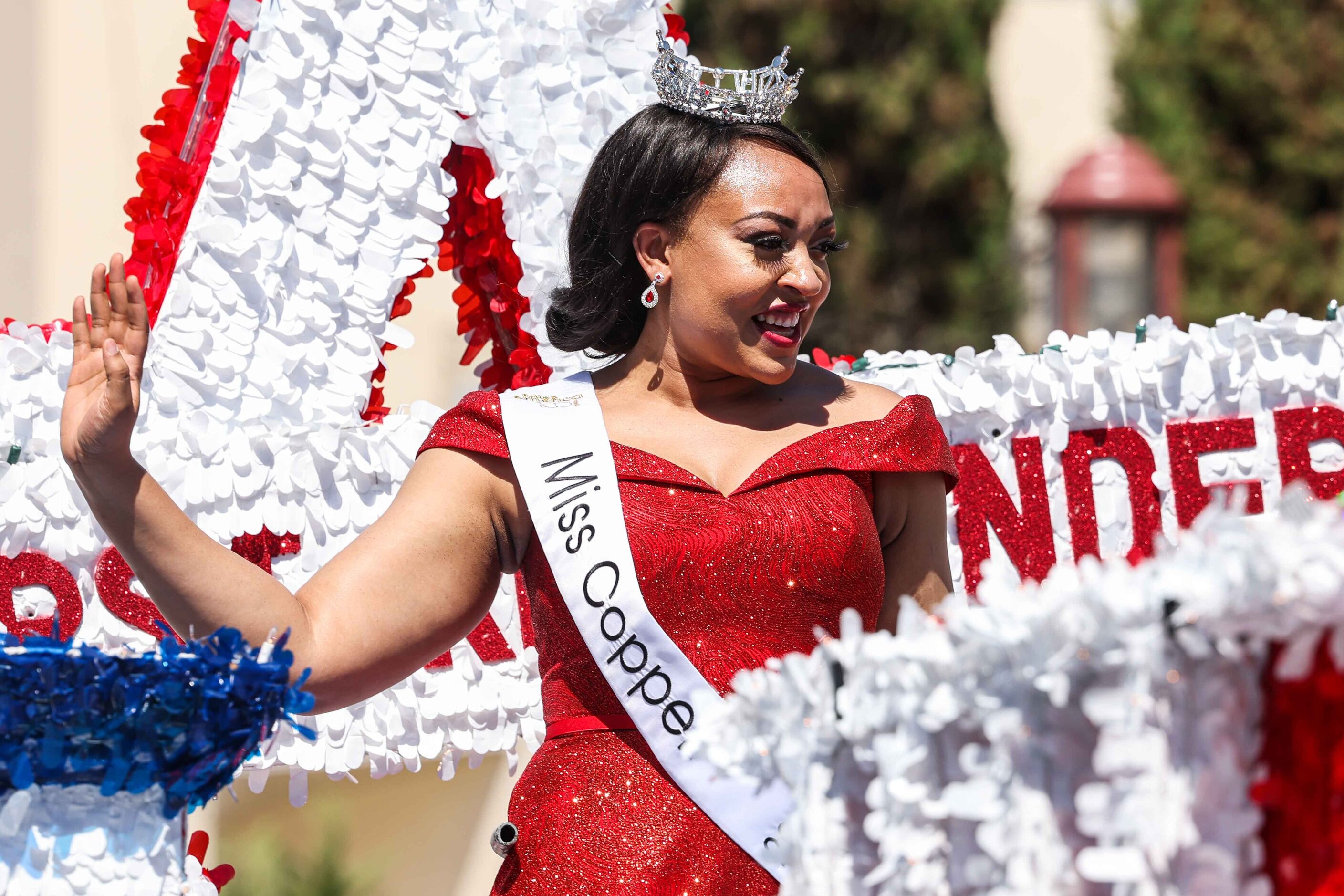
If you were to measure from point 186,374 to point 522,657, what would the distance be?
2.15 ft

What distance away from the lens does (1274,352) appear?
8.27 ft

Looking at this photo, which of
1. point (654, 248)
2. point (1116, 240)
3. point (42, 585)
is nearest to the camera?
point (654, 248)

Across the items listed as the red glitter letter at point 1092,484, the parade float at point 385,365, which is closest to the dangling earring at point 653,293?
the parade float at point 385,365

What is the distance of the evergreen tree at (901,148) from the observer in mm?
9242

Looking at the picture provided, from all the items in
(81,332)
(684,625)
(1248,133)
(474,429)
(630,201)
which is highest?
(1248,133)

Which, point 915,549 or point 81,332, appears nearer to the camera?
point 81,332

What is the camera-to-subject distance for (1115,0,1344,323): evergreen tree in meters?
10.5

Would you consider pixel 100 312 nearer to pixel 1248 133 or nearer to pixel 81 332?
pixel 81 332

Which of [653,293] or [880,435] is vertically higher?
[653,293]

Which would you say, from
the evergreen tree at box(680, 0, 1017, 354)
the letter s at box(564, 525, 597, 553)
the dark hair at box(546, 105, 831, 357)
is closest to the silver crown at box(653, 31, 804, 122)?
the dark hair at box(546, 105, 831, 357)

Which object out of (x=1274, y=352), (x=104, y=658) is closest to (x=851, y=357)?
(x=1274, y=352)

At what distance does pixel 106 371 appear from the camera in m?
1.54

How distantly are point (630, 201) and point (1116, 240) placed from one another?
29.8 ft

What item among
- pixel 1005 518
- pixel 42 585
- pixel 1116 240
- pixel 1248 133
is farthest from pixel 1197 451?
pixel 1248 133
